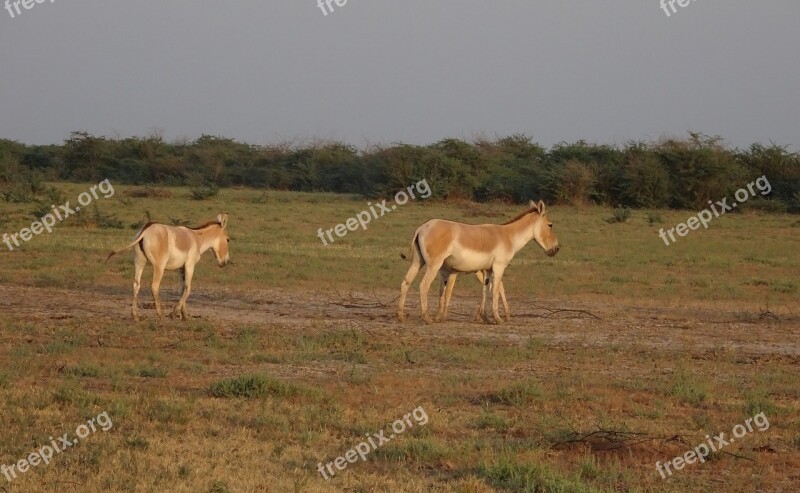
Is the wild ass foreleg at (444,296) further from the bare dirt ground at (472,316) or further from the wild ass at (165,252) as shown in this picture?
the wild ass at (165,252)

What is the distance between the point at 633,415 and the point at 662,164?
34242 millimetres

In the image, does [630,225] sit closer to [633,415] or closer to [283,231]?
[283,231]

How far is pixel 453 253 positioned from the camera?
1377 centimetres

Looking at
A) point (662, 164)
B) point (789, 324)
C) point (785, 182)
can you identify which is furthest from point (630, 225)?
point (789, 324)

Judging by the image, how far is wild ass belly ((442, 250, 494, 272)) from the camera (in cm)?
1380
